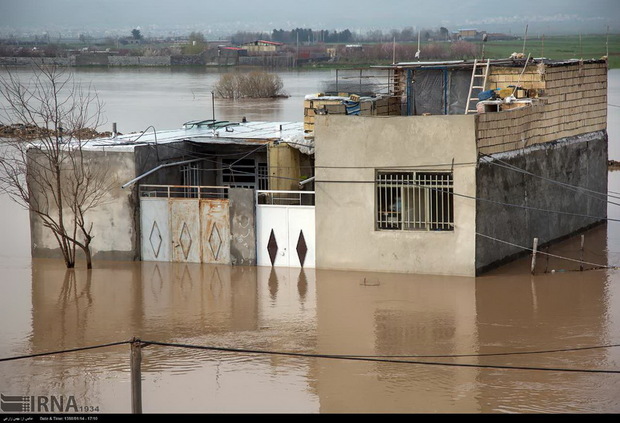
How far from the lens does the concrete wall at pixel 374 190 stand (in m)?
19.5

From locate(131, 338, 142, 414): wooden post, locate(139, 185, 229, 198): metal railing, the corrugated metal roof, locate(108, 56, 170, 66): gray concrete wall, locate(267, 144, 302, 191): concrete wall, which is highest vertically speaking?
locate(108, 56, 170, 66): gray concrete wall

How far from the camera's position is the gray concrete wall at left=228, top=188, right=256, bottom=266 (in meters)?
20.9

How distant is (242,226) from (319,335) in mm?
5029

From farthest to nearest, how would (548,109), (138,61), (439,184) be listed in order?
1. (138,61)
2. (548,109)
3. (439,184)

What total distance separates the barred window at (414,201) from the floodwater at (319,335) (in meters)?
1.08

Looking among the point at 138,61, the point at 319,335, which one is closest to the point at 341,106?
the point at 319,335

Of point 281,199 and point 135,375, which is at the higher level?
point 281,199

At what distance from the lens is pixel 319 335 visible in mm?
16562

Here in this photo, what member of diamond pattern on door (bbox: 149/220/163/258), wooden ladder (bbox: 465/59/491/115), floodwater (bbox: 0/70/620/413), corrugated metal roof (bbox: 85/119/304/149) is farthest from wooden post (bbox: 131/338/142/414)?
wooden ladder (bbox: 465/59/491/115)

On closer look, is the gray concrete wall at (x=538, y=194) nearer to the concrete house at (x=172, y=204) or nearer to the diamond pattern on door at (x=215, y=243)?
the concrete house at (x=172, y=204)

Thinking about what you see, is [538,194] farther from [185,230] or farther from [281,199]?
[185,230]

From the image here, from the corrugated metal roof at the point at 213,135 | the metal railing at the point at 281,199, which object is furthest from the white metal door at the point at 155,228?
the metal railing at the point at 281,199

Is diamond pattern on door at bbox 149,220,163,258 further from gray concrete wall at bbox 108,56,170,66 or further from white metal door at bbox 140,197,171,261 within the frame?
gray concrete wall at bbox 108,56,170,66

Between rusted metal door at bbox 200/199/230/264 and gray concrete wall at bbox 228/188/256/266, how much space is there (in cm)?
13
